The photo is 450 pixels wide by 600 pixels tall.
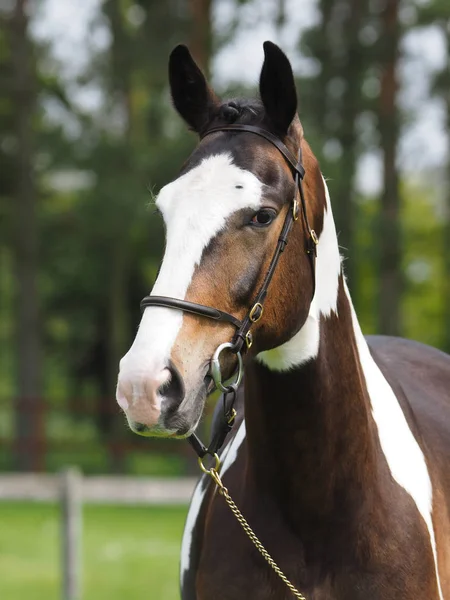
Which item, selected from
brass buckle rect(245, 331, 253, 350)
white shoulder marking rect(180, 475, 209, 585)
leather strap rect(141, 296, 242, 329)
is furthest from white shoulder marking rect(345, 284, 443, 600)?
white shoulder marking rect(180, 475, 209, 585)

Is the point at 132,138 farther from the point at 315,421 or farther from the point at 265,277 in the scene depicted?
the point at 265,277

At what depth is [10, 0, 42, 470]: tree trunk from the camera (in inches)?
789

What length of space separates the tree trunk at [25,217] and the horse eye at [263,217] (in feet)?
57.1

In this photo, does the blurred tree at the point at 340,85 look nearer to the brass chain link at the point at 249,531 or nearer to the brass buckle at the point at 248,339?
the brass chain link at the point at 249,531

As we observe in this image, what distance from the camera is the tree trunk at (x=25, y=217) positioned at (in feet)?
65.7

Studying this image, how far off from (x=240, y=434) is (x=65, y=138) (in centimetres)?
1728

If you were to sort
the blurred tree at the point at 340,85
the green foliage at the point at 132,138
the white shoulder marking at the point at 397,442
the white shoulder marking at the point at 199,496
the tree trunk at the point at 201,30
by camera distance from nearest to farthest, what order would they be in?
the white shoulder marking at the point at 397,442
the white shoulder marking at the point at 199,496
the tree trunk at the point at 201,30
the green foliage at the point at 132,138
the blurred tree at the point at 340,85

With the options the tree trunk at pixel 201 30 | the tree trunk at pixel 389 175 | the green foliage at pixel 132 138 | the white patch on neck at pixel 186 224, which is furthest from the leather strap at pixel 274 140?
the tree trunk at pixel 389 175

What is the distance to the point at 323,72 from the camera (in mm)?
20438

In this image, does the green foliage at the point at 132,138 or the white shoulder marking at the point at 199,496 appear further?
the green foliage at the point at 132,138

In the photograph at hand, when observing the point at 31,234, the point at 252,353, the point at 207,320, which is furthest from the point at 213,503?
the point at 31,234

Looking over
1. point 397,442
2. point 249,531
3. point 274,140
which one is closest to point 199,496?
point 249,531

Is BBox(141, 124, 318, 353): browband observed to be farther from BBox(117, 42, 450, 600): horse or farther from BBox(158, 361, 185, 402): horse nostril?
BBox(158, 361, 185, 402): horse nostril

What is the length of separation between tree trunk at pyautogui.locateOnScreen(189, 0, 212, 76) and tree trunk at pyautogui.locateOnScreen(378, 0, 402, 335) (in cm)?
367
